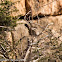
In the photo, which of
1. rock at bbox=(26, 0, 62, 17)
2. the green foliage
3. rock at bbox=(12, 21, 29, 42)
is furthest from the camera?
rock at bbox=(26, 0, 62, 17)

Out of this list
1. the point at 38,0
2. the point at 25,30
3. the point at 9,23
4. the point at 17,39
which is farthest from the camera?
the point at 38,0

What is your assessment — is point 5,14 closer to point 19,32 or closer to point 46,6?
point 19,32

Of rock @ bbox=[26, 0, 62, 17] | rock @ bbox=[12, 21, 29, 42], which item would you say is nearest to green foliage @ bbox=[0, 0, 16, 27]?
rock @ bbox=[12, 21, 29, 42]

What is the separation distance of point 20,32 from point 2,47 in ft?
2.65

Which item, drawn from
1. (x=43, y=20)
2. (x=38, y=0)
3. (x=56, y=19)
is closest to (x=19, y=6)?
(x=38, y=0)

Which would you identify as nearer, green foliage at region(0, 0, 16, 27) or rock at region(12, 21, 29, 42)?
green foliage at region(0, 0, 16, 27)

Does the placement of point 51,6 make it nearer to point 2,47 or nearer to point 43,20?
point 43,20

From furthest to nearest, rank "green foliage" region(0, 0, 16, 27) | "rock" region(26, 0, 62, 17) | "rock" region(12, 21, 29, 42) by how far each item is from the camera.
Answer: "rock" region(26, 0, 62, 17), "rock" region(12, 21, 29, 42), "green foliage" region(0, 0, 16, 27)

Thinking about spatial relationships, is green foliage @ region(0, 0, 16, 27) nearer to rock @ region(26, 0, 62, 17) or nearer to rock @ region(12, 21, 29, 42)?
rock @ region(12, 21, 29, 42)

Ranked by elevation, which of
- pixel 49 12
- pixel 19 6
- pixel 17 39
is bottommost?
pixel 17 39

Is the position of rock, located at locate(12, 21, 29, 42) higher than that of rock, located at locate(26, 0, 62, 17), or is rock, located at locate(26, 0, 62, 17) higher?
rock, located at locate(26, 0, 62, 17)

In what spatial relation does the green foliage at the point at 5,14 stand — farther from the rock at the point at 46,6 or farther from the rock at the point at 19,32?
the rock at the point at 46,6

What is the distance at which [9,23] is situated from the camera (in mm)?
2199

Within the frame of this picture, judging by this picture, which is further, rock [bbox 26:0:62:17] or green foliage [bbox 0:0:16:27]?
rock [bbox 26:0:62:17]
